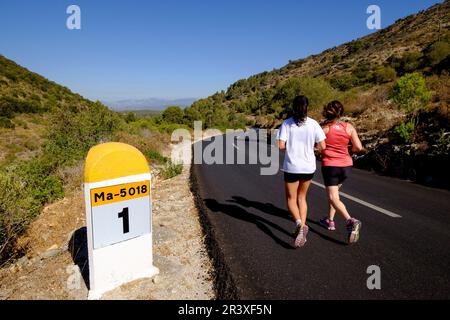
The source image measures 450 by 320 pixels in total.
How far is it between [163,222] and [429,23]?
68767mm

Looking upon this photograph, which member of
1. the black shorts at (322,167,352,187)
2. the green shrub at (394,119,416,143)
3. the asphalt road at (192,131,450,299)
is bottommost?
the asphalt road at (192,131,450,299)

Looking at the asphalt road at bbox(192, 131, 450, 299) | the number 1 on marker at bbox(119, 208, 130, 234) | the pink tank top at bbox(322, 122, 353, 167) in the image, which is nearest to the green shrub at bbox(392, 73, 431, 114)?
the asphalt road at bbox(192, 131, 450, 299)

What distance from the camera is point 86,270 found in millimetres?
3490

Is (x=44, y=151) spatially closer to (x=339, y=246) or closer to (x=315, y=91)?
(x=339, y=246)

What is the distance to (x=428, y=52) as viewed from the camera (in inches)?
1267

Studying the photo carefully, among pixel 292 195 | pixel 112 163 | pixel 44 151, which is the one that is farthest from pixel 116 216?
pixel 44 151

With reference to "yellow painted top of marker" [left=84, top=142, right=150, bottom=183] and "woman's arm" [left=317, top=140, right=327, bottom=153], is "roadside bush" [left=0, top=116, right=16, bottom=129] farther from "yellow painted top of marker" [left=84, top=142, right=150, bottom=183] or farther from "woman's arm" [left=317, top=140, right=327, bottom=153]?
"woman's arm" [left=317, top=140, right=327, bottom=153]

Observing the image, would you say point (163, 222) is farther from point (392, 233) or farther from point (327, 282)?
point (392, 233)

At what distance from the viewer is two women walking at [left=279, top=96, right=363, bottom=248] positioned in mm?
3670

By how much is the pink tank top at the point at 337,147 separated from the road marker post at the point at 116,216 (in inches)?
93.7

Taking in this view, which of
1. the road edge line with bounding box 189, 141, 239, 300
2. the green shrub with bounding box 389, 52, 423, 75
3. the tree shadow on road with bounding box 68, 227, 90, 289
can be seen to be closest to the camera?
the road edge line with bounding box 189, 141, 239, 300

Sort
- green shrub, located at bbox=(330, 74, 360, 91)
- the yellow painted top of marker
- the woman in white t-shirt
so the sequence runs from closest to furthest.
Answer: the yellow painted top of marker → the woman in white t-shirt → green shrub, located at bbox=(330, 74, 360, 91)

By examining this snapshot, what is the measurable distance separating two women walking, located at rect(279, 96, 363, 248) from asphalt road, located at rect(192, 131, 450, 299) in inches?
14.6
